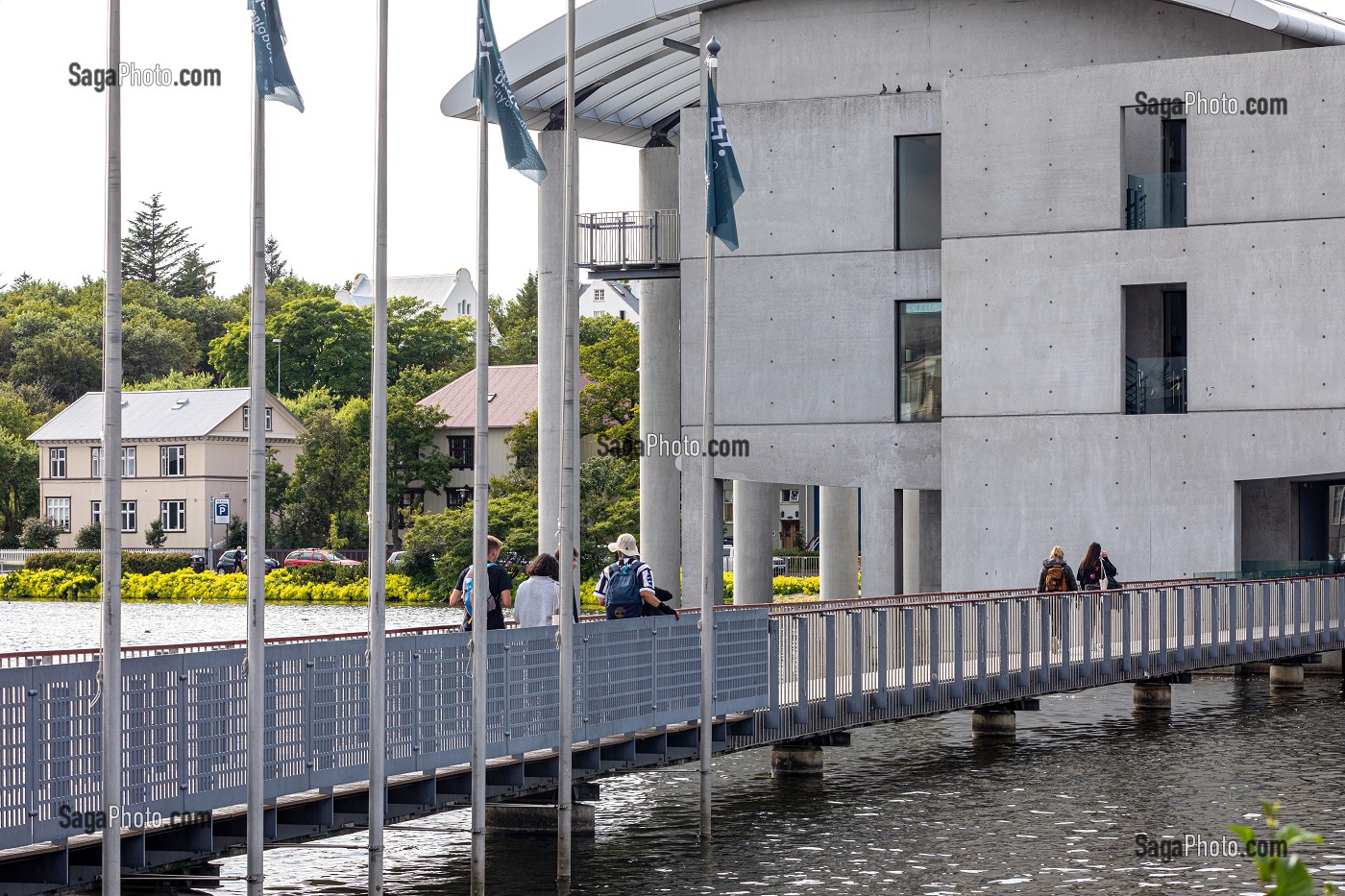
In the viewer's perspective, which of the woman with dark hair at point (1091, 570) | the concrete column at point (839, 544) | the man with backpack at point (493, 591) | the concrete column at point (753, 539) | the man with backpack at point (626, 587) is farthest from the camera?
the concrete column at point (839, 544)

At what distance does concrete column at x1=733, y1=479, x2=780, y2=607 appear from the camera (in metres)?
48.3

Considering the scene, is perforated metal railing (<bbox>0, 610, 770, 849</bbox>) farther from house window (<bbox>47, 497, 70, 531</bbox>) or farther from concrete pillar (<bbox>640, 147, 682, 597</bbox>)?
house window (<bbox>47, 497, 70, 531</bbox>)

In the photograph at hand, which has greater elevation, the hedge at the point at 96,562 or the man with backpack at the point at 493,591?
the man with backpack at the point at 493,591

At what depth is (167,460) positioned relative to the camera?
9956 centimetres

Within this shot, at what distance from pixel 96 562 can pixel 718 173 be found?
73.5 meters

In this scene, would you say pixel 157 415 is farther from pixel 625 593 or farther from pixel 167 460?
pixel 625 593

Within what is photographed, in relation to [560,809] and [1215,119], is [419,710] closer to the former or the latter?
[560,809]

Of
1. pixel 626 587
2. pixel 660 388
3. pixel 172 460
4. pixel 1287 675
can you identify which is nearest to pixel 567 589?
pixel 626 587

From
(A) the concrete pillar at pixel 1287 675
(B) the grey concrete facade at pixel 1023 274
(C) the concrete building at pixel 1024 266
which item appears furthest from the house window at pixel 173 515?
(A) the concrete pillar at pixel 1287 675

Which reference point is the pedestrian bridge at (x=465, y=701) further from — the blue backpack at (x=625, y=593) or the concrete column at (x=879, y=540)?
the concrete column at (x=879, y=540)

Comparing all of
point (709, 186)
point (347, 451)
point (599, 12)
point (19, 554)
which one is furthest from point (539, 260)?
point (19, 554)

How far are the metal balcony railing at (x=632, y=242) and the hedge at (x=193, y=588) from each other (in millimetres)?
34986

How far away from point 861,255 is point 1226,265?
24.0 ft

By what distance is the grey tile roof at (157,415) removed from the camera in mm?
99688
